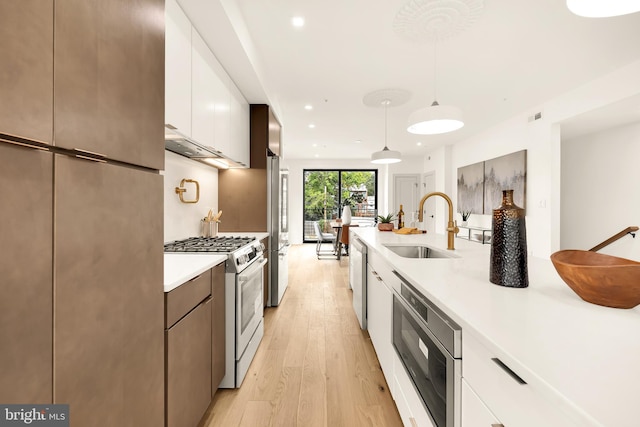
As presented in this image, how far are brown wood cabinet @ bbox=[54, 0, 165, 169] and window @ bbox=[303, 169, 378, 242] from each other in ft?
25.9

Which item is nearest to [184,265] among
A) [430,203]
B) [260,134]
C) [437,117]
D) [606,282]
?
[606,282]

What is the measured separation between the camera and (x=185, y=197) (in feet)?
8.21

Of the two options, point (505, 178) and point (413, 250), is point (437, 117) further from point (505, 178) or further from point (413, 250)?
point (505, 178)

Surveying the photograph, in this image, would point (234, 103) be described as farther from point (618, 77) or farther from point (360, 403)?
point (618, 77)

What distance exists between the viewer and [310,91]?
12.3 feet

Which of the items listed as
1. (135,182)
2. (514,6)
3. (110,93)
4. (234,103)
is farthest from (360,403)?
(514,6)

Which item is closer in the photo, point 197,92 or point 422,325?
point 422,325

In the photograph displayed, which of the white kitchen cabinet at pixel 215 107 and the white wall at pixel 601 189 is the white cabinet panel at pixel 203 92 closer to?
the white kitchen cabinet at pixel 215 107

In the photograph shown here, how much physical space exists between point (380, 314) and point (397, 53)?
2.40m

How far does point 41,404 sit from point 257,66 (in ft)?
9.05

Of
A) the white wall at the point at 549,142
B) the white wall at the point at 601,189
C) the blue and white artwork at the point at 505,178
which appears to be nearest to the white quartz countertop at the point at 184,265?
the blue and white artwork at the point at 505,178

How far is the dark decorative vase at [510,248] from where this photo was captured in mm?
1020

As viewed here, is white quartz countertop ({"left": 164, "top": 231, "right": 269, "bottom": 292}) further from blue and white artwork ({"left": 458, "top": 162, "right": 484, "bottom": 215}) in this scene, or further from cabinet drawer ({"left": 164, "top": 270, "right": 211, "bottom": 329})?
blue and white artwork ({"left": 458, "top": 162, "right": 484, "bottom": 215})

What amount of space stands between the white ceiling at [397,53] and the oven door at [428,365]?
6.55 feet
